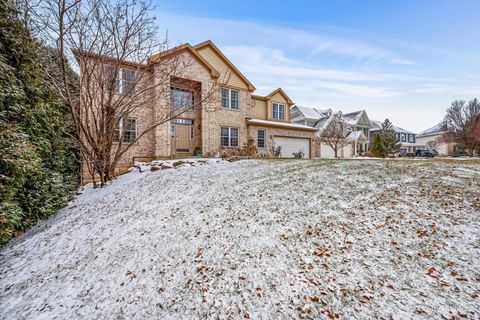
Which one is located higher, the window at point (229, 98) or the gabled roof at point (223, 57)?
the gabled roof at point (223, 57)

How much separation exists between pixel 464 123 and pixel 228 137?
33391 mm

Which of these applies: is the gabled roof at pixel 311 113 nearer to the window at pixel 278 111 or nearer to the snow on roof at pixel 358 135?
the snow on roof at pixel 358 135

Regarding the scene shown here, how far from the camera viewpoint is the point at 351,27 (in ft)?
42.7

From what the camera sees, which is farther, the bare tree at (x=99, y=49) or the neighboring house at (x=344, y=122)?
the neighboring house at (x=344, y=122)

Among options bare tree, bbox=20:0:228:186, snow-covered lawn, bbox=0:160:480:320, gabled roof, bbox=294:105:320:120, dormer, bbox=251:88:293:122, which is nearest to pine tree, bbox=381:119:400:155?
gabled roof, bbox=294:105:320:120

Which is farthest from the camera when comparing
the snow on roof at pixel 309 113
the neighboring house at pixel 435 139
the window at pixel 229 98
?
the neighboring house at pixel 435 139

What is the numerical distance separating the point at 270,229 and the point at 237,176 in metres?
3.42

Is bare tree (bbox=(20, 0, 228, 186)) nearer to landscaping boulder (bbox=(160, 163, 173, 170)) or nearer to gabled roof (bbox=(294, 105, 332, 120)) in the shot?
landscaping boulder (bbox=(160, 163, 173, 170))

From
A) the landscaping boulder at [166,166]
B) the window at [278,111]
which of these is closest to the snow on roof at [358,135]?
the window at [278,111]

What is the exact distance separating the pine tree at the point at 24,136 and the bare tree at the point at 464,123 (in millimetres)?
34579

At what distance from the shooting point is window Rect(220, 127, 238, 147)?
15.0 metres

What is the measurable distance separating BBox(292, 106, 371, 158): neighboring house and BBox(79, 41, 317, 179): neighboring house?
7.10 meters

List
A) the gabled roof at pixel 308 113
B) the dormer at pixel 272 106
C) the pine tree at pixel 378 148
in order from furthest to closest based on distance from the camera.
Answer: the gabled roof at pixel 308 113 → the pine tree at pixel 378 148 → the dormer at pixel 272 106

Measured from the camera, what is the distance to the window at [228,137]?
15.0 meters
